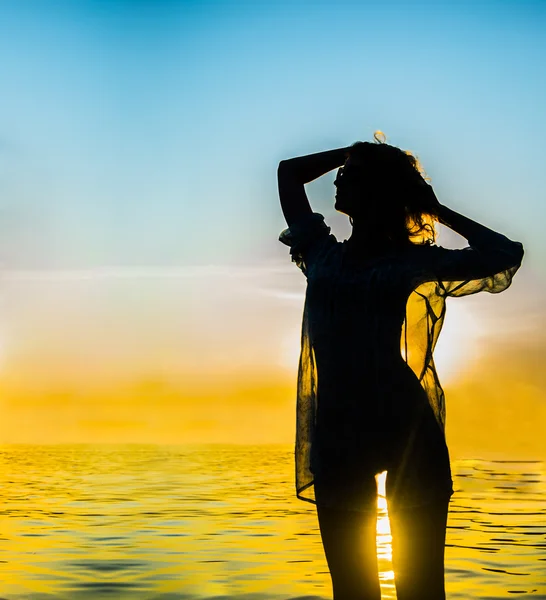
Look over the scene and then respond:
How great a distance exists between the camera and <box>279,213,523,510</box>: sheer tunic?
11.0 feet

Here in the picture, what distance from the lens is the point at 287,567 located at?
10.2 m

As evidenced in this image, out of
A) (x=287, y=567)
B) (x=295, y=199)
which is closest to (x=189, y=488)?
(x=287, y=567)

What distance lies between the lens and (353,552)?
3297 millimetres

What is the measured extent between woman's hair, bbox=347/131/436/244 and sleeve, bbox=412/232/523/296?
0.14 metres

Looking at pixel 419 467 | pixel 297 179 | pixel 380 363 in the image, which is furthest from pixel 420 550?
pixel 297 179

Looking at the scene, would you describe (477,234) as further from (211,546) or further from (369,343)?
(211,546)

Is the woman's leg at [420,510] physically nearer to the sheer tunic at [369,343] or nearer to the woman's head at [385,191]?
the sheer tunic at [369,343]

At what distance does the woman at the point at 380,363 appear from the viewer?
3.31m

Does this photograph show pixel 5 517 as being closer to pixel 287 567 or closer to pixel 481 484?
pixel 287 567

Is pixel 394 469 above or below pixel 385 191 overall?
below

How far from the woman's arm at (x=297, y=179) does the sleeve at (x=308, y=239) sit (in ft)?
0.16

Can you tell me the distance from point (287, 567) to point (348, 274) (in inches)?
290

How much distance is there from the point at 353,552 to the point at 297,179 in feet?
4.81

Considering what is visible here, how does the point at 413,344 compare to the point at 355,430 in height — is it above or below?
above
